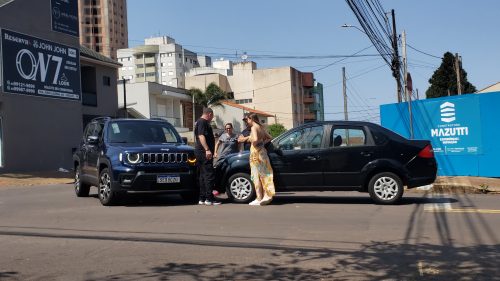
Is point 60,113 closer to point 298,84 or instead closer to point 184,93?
point 184,93

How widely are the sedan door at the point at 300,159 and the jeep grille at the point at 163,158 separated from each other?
1754 millimetres

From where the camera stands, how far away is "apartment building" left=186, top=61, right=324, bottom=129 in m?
96.0

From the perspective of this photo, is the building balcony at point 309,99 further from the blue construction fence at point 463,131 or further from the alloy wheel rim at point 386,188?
the alloy wheel rim at point 386,188

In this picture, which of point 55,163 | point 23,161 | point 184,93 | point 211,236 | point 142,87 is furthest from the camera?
point 184,93

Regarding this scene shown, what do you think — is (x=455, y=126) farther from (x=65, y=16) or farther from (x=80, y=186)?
(x=65, y=16)

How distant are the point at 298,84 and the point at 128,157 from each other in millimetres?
91813

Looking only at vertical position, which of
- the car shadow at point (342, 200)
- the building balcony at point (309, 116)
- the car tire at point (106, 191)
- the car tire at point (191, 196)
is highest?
the building balcony at point (309, 116)

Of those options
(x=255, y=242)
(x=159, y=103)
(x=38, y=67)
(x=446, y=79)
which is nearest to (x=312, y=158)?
(x=255, y=242)

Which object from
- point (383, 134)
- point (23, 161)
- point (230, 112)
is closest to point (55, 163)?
point (23, 161)

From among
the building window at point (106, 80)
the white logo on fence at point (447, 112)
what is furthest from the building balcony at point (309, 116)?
the white logo on fence at point (447, 112)

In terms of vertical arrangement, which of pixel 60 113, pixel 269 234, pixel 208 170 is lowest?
pixel 269 234

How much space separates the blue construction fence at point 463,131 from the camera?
14266mm

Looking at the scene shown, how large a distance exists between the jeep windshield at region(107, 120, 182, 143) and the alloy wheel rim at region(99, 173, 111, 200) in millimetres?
790

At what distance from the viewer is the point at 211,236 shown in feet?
24.3
